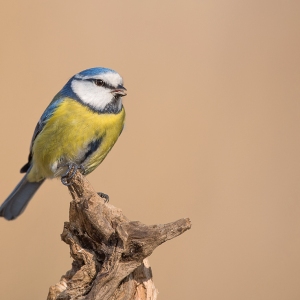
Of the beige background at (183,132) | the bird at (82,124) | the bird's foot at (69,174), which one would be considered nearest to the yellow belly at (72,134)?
the bird at (82,124)

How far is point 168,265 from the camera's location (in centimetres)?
429

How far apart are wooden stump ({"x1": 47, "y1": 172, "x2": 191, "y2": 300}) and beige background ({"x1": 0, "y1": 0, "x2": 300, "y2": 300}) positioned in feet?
5.01

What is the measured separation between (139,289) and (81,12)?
3352 mm

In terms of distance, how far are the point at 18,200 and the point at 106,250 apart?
1437 mm

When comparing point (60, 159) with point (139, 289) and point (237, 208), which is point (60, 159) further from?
point (237, 208)

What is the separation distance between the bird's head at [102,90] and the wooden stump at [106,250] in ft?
2.14

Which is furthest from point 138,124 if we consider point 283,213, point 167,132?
point 283,213

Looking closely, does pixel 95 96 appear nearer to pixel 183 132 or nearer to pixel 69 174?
pixel 69 174

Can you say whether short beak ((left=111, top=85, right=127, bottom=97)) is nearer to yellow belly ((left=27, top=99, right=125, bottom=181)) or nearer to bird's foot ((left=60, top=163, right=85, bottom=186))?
yellow belly ((left=27, top=99, right=125, bottom=181))

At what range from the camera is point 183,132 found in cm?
493

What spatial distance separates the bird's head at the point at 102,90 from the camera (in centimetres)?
328

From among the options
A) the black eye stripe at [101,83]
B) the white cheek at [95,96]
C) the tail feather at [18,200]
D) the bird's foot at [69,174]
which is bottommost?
the bird's foot at [69,174]

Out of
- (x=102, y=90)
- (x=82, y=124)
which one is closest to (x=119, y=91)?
(x=102, y=90)

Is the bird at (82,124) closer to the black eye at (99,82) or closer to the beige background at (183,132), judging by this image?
the black eye at (99,82)
